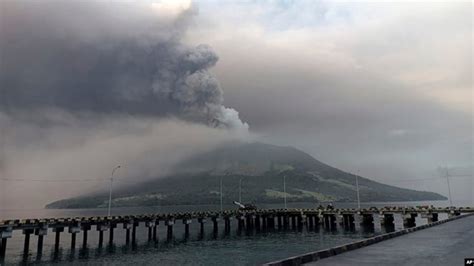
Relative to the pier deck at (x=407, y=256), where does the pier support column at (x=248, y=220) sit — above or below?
below

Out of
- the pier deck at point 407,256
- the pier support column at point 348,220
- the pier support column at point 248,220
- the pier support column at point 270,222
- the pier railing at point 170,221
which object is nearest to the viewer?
the pier deck at point 407,256

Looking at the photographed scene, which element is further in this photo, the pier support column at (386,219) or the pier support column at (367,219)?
the pier support column at (367,219)

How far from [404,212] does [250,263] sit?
62672 mm

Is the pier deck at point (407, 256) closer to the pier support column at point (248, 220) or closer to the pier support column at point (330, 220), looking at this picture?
the pier support column at point (330, 220)

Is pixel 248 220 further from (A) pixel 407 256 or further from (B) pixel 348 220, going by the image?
(A) pixel 407 256

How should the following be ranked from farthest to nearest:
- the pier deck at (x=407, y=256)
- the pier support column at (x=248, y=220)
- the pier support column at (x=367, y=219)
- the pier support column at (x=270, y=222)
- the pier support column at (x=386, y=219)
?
the pier support column at (x=270, y=222) → the pier support column at (x=248, y=220) → the pier support column at (x=367, y=219) → the pier support column at (x=386, y=219) → the pier deck at (x=407, y=256)

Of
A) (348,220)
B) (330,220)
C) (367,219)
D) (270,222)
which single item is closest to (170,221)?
(270,222)

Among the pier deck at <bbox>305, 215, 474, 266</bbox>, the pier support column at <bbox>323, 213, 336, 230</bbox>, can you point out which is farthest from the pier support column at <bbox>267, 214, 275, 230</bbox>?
the pier deck at <bbox>305, 215, 474, 266</bbox>

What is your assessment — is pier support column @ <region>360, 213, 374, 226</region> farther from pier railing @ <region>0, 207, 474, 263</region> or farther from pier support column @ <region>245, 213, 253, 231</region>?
pier support column @ <region>245, 213, 253, 231</region>

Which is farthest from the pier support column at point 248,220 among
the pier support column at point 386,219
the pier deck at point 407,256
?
the pier deck at point 407,256

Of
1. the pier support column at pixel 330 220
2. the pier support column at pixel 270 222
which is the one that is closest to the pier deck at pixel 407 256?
the pier support column at pixel 330 220

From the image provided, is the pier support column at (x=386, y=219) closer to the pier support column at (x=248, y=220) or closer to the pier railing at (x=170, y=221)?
the pier railing at (x=170, y=221)

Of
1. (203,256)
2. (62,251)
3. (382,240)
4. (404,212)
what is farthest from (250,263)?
(404,212)

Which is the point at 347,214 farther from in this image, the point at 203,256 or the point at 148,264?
the point at 148,264
